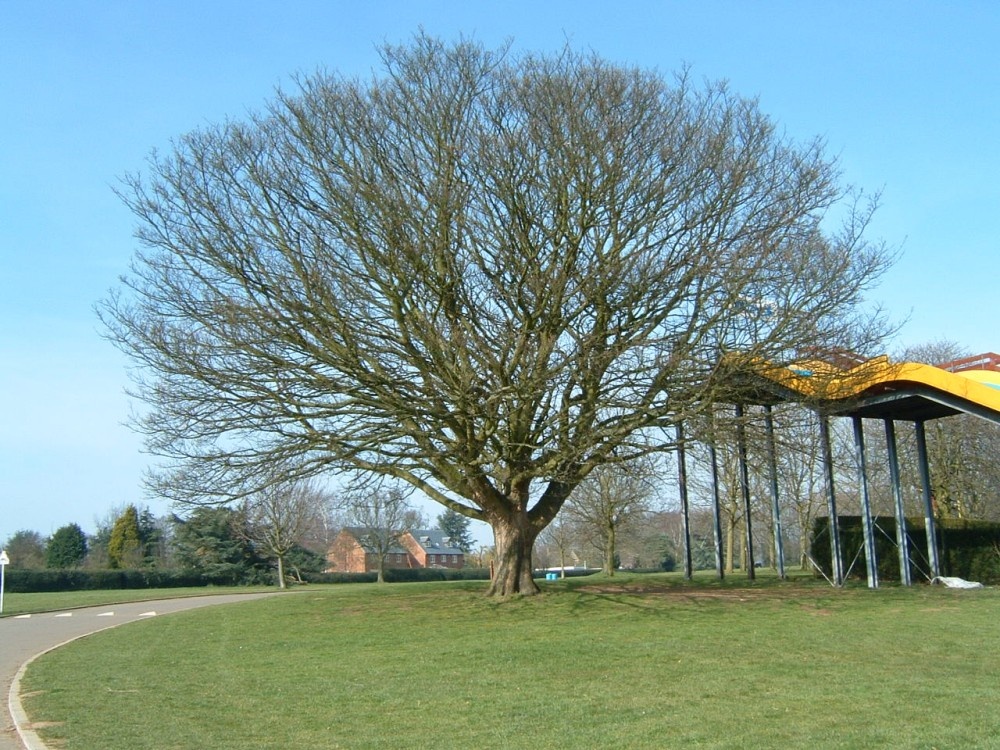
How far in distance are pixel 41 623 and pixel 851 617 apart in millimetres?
21097

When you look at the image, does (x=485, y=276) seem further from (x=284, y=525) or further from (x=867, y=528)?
(x=284, y=525)

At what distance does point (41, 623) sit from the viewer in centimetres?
2539

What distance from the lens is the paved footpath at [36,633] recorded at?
9.47m

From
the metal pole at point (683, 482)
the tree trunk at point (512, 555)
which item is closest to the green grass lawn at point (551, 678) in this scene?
the tree trunk at point (512, 555)

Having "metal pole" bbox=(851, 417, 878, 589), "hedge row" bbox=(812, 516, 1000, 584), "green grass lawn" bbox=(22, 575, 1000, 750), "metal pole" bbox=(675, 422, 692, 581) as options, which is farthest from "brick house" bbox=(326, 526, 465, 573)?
"green grass lawn" bbox=(22, 575, 1000, 750)

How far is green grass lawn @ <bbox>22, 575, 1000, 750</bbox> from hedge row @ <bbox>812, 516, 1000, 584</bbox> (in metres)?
7.30

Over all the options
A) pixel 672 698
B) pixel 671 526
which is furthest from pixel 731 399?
pixel 671 526

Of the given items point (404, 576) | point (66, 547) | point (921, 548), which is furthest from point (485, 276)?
point (66, 547)

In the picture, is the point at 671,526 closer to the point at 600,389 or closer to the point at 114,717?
the point at 600,389

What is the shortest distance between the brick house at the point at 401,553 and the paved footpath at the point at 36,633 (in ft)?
125

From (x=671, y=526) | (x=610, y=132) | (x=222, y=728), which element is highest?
(x=610, y=132)

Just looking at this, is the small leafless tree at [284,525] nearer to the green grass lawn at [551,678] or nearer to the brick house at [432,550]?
the green grass lawn at [551,678]

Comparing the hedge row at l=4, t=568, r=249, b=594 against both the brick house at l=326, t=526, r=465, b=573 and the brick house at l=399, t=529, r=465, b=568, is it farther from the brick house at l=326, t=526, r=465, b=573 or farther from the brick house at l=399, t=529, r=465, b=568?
the brick house at l=399, t=529, r=465, b=568

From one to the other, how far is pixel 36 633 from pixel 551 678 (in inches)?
606
